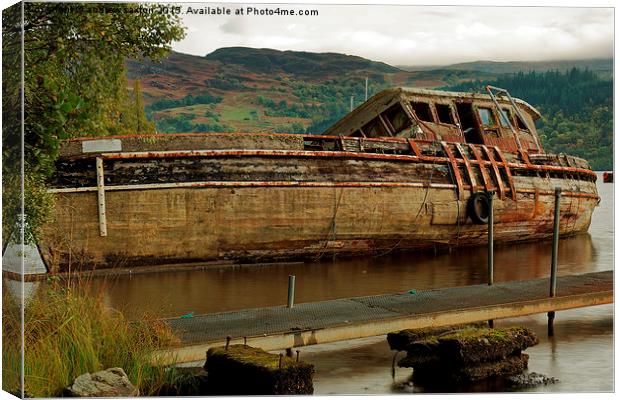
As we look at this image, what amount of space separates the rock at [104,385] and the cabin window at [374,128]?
1621 centimetres

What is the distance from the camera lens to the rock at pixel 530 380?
10.2 meters

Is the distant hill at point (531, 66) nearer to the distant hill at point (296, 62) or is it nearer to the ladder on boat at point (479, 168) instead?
the distant hill at point (296, 62)

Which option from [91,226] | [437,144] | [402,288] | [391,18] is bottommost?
[402,288]

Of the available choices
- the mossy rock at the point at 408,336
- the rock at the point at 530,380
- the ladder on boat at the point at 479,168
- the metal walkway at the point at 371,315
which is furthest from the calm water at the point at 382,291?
the ladder on boat at the point at 479,168

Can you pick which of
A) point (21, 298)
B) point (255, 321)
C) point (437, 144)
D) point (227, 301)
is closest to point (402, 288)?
point (227, 301)

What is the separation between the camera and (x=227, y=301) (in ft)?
54.1

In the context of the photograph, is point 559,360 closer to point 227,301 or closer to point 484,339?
point 484,339

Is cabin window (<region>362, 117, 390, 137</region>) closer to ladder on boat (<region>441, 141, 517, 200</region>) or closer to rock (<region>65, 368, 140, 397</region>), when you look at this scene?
ladder on boat (<region>441, 141, 517, 200</region>)

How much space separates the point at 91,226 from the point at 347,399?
1070cm

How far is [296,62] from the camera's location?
14312mm

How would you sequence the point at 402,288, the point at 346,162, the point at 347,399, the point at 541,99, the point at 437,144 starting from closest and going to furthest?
the point at 347,399 → the point at 541,99 → the point at 402,288 → the point at 346,162 → the point at 437,144

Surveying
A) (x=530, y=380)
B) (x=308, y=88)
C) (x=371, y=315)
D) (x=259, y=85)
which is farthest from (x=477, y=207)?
(x=530, y=380)

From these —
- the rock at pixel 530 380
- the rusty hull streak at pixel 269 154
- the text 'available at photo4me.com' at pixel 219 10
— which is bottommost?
the rock at pixel 530 380

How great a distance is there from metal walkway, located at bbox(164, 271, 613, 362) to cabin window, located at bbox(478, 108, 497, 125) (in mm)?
12130
